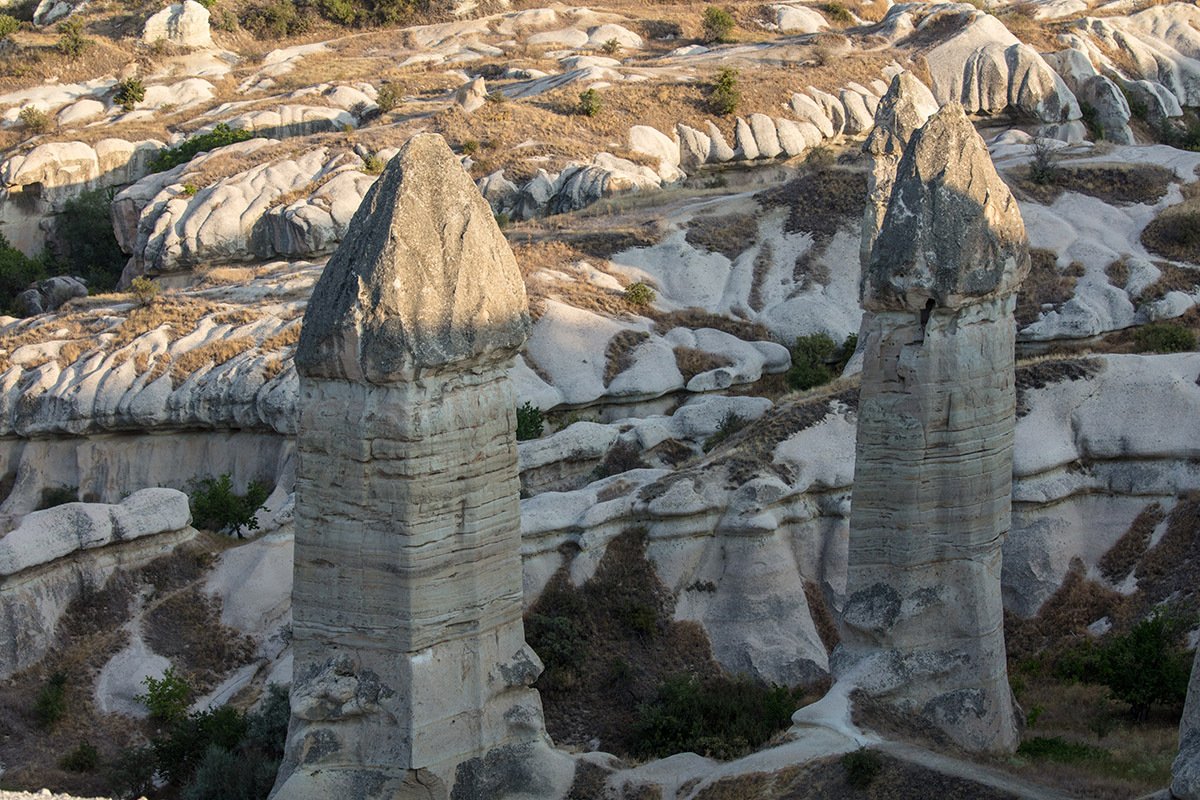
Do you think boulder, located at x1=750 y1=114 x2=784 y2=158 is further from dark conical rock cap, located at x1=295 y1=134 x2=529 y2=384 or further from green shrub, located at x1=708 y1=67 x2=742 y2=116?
dark conical rock cap, located at x1=295 y1=134 x2=529 y2=384

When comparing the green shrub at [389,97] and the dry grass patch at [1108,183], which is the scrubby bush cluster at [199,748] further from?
the green shrub at [389,97]

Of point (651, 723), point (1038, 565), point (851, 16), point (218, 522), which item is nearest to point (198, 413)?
point (218, 522)

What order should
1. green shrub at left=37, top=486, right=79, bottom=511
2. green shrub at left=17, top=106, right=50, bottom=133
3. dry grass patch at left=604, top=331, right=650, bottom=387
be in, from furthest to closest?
green shrub at left=17, top=106, right=50, bottom=133, green shrub at left=37, top=486, right=79, bottom=511, dry grass patch at left=604, top=331, right=650, bottom=387

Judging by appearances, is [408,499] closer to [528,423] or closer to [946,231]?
[946,231]

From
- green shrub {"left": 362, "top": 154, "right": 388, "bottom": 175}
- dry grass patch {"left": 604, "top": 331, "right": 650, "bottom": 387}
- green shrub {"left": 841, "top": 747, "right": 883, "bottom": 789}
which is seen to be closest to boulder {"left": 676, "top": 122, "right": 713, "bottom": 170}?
green shrub {"left": 362, "top": 154, "right": 388, "bottom": 175}

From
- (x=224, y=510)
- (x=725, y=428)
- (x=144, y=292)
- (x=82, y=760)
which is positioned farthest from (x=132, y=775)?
(x=144, y=292)

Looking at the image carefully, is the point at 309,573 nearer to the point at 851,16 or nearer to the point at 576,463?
the point at 576,463

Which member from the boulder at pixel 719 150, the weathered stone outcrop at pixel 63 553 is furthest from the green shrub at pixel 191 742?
the boulder at pixel 719 150
